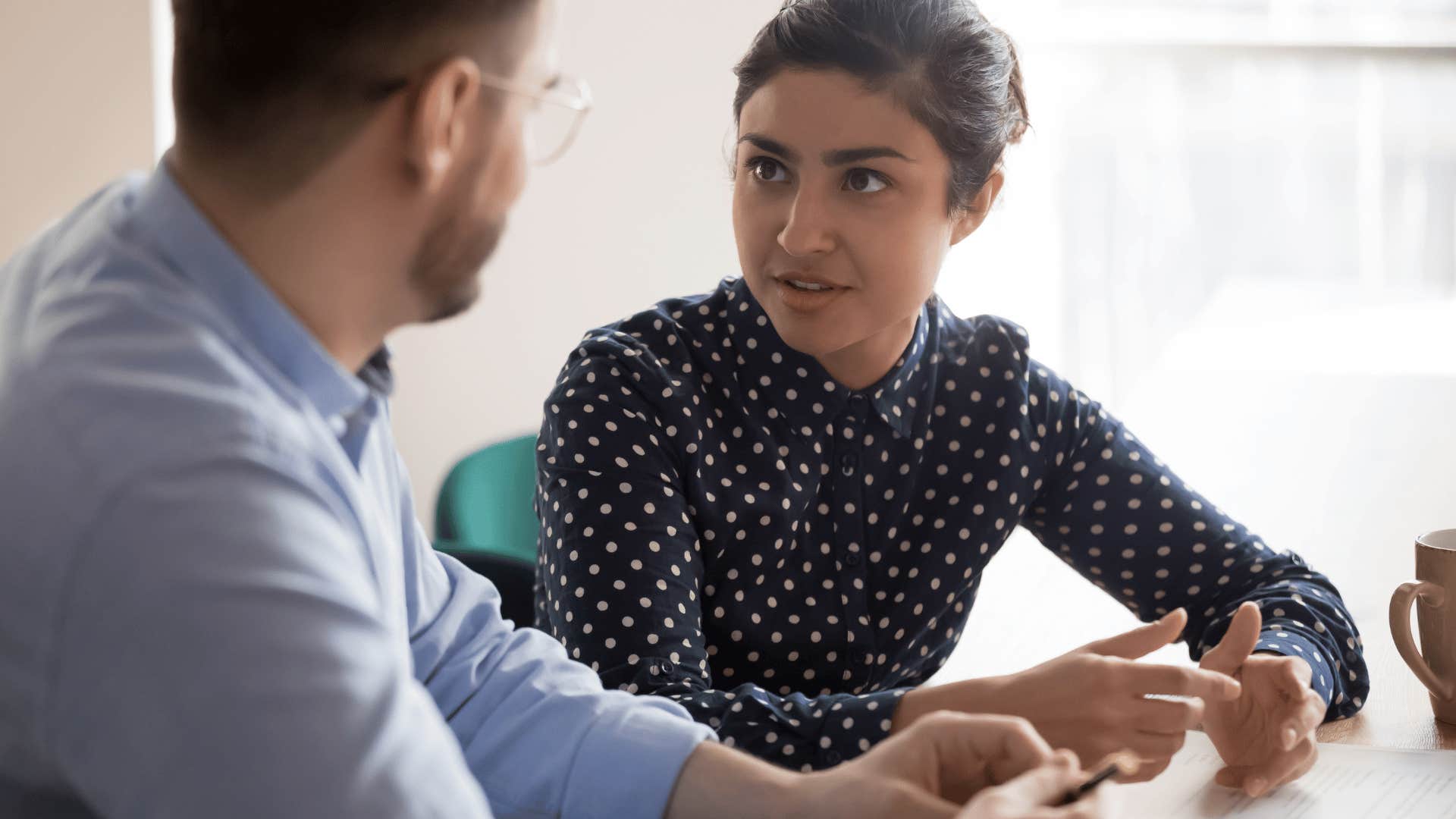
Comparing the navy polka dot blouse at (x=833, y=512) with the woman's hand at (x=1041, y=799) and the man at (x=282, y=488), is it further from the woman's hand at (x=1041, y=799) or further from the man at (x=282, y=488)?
the woman's hand at (x=1041, y=799)

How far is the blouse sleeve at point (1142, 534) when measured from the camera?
147 cm

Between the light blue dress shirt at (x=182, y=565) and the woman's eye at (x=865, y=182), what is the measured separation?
2.58 ft

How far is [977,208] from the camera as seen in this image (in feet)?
5.17

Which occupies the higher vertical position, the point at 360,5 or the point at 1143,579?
the point at 360,5

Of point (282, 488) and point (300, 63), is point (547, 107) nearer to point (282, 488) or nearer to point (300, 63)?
point (300, 63)

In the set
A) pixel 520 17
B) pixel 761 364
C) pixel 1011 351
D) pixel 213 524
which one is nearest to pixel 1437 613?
pixel 1011 351

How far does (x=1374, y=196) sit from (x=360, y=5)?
8.35ft

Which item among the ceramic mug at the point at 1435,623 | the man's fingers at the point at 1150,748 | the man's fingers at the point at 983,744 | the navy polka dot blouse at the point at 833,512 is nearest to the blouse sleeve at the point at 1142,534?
the navy polka dot blouse at the point at 833,512

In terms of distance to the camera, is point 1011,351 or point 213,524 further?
point 1011,351

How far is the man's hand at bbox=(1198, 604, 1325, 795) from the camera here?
1.10 meters

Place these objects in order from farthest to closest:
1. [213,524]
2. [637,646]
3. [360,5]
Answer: [637,646]
[360,5]
[213,524]

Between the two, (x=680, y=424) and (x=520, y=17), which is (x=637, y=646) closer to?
(x=680, y=424)

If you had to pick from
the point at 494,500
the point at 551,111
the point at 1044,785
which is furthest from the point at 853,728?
the point at 494,500

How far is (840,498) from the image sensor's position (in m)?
1.48
